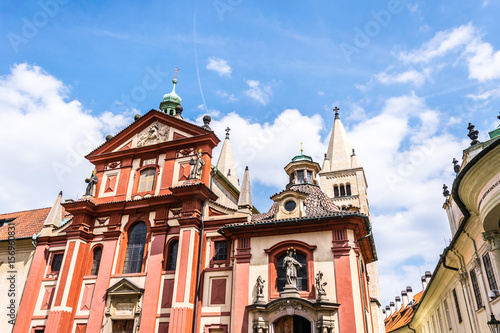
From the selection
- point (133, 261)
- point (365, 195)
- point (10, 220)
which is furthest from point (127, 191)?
point (365, 195)

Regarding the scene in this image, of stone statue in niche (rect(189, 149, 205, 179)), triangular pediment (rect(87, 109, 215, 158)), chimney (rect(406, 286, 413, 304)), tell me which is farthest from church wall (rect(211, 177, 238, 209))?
chimney (rect(406, 286, 413, 304))

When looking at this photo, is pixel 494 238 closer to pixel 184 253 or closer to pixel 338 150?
pixel 184 253

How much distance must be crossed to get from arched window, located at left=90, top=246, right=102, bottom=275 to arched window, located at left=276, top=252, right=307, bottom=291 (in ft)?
34.6

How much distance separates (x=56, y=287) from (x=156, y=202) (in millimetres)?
7074

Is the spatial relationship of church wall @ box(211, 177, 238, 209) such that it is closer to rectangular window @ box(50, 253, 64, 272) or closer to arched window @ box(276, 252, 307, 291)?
rectangular window @ box(50, 253, 64, 272)

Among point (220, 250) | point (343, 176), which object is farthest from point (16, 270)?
point (343, 176)

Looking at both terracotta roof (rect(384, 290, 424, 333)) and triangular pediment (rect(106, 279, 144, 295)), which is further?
terracotta roof (rect(384, 290, 424, 333))

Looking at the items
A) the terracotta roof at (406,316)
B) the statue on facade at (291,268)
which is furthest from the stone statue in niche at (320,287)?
the terracotta roof at (406,316)

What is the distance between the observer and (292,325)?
16641mm

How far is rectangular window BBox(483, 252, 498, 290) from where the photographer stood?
1438 centimetres

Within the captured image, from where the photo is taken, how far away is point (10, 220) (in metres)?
29.3

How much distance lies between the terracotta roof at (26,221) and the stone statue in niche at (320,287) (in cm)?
1912

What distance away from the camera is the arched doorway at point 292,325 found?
16609 millimetres

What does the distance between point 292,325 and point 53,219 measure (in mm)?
16757
